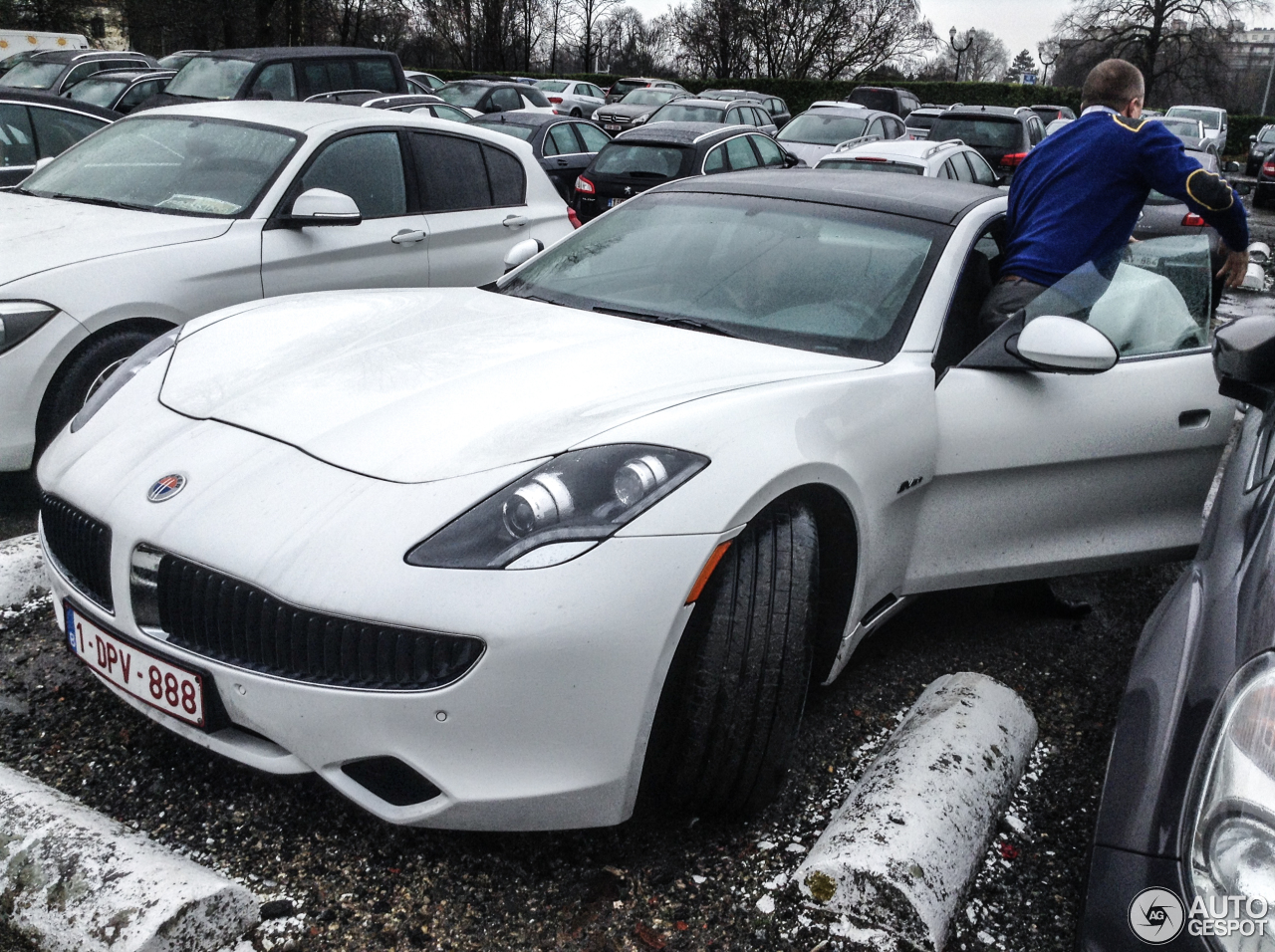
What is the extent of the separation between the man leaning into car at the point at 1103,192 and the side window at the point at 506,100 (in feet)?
56.7

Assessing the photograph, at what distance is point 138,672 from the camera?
7.17 ft

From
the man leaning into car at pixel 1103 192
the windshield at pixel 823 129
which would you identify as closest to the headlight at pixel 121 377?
the man leaning into car at pixel 1103 192

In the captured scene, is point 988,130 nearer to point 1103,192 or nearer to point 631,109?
point 1103,192

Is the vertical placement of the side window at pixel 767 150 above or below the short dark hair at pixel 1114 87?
below

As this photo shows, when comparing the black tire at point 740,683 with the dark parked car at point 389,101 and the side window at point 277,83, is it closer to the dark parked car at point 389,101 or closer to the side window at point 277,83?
the dark parked car at point 389,101

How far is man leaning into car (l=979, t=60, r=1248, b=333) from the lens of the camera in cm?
355

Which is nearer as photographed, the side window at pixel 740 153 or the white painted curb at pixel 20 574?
the white painted curb at pixel 20 574

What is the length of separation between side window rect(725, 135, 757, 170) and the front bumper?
10552 mm

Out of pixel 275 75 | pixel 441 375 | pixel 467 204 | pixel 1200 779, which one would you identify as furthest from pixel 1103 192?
pixel 275 75

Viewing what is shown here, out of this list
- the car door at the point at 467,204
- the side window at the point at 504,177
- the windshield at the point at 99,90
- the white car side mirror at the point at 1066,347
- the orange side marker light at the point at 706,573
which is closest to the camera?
the orange side marker light at the point at 706,573

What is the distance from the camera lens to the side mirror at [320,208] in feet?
15.5

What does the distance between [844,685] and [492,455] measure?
141 centimetres

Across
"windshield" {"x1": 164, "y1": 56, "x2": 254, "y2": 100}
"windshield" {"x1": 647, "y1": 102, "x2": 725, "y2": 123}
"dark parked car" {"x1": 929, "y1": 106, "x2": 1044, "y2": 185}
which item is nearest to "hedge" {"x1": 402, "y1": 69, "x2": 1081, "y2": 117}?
"windshield" {"x1": 647, "y1": 102, "x2": 725, "y2": 123}

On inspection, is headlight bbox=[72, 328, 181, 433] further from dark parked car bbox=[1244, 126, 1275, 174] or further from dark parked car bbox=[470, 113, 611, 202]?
dark parked car bbox=[1244, 126, 1275, 174]
